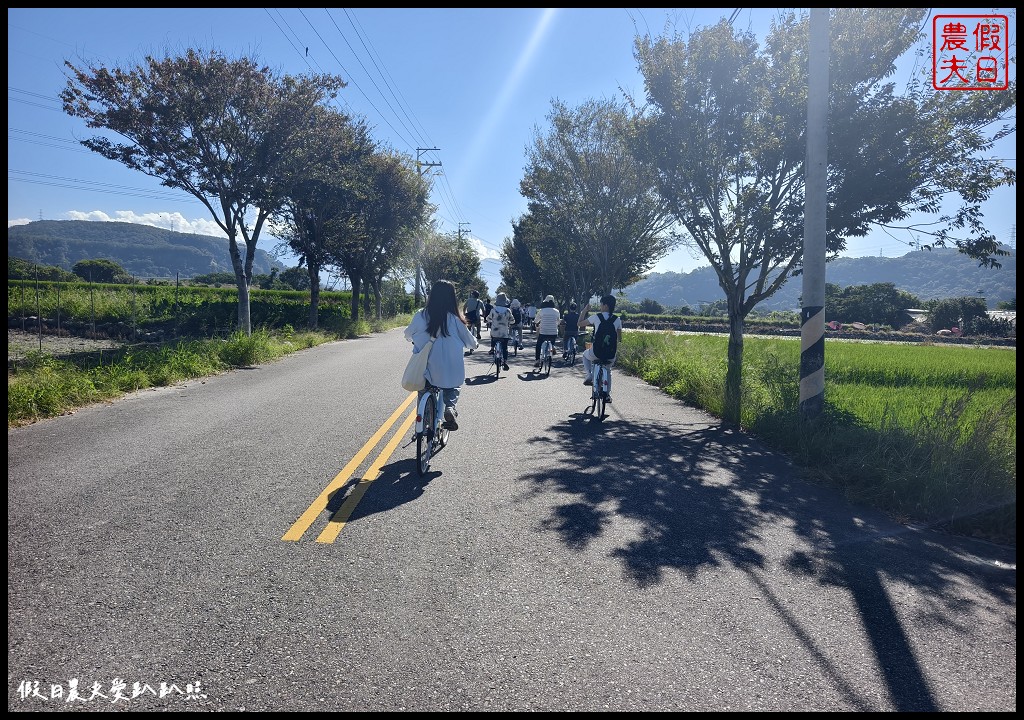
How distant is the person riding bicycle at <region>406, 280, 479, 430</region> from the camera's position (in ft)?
21.0

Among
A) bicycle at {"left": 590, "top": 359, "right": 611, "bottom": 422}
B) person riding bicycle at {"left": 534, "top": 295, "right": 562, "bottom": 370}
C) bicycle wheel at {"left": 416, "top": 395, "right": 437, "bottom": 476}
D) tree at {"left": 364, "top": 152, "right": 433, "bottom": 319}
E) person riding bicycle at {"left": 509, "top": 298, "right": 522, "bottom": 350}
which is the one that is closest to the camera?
bicycle wheel at {"left": 416, "top": 395, "right": 437, "bottom": 476}

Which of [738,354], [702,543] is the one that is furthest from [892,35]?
[702,543]

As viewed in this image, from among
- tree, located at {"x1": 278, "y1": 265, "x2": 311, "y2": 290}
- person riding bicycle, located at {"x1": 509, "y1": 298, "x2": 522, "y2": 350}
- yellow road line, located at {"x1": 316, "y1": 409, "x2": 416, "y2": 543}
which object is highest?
tree, located at {"x1": 278, "y1": 265, "x2": 311, "y2": 290}

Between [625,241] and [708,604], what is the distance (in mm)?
27981

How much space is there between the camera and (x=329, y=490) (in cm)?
536

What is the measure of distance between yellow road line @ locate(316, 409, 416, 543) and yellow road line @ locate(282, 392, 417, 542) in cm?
15

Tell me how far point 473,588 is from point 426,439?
9.15 feet

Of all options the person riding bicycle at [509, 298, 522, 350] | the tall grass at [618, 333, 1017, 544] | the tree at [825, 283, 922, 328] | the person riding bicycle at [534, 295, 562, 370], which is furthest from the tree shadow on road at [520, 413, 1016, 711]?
the tree at [825, 283, 922, 328]

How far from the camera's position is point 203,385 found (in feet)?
39.8

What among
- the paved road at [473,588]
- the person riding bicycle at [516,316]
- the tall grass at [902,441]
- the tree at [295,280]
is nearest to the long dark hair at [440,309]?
the paved road at [473,588]

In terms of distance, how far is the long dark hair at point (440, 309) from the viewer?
6.38 meters

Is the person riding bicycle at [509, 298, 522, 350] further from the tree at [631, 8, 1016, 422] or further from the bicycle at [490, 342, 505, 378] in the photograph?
the tree at [631, 8, 1016, 422]

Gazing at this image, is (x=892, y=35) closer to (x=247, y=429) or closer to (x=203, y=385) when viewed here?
(x=247, y=429)
